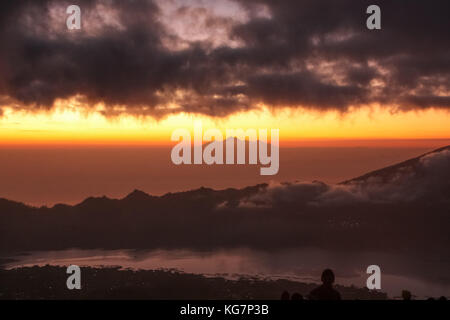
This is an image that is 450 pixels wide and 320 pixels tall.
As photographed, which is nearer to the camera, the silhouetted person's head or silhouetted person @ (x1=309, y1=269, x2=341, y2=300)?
silhouetted person @ (x1=309, y1=269, x2=341, y2=300)

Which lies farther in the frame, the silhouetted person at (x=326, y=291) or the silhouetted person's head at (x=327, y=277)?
the silhouetted person's head at (x=327, y=277)

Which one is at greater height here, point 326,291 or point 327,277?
point 327,277
